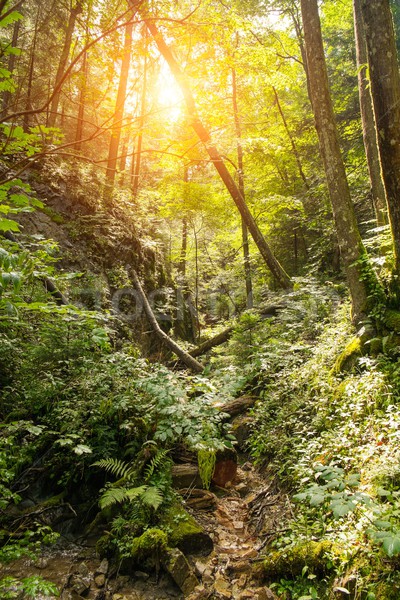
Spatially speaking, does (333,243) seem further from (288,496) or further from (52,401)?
(52,401)

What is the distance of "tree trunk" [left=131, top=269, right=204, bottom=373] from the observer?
10.5 m

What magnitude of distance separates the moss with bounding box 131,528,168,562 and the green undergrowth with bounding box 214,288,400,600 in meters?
1.14

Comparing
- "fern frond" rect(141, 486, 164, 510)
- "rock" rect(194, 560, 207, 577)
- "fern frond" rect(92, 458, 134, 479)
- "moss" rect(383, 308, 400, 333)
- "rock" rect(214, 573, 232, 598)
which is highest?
"moss" rect(383, 308, 400, 333)

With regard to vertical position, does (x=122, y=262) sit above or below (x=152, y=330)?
above

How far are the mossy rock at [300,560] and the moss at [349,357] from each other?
293 centimetres

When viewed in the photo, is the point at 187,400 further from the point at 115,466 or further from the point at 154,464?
the point at 115,466

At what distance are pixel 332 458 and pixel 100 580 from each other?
3.00m

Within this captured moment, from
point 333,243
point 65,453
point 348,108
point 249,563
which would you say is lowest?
point 249,563

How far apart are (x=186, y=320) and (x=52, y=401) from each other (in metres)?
11.8

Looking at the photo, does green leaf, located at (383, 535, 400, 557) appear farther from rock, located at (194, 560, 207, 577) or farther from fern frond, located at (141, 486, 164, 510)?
fern frond, located at (141, 486, 164, 510)

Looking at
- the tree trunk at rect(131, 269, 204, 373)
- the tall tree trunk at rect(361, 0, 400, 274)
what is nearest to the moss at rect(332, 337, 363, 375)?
the tall tree trunk at rect(361, 0, 400, 274)

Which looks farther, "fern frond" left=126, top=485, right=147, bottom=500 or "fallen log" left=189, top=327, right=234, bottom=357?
"fallen log" left=189, top=327, right=234, bottom=357

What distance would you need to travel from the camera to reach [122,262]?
11.8 meters

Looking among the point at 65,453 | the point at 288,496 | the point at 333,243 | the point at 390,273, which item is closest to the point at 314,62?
the point at 390,273
